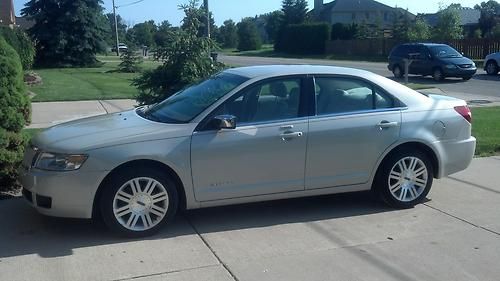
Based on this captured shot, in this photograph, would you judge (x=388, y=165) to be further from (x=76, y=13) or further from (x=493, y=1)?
(x=493, y=1)

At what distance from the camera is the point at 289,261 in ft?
15.3

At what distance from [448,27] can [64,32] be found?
95.1 ft

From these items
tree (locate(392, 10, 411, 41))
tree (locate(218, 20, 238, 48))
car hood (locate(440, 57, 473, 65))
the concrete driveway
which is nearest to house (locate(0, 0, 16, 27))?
tree (locate(392, 10, 411, 41))

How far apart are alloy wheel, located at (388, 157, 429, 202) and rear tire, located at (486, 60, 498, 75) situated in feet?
81.9

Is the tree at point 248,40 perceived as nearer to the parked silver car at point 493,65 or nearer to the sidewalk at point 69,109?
the parked silver car at point 493,65

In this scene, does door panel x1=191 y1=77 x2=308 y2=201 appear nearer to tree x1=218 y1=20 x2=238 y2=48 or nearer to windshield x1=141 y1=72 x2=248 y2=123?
windshield x1=141 y1=72 x2=248 y2=123

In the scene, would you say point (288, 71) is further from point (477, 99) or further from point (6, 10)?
point (6, 10)

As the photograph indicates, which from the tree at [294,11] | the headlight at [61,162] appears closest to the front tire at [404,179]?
the headlight at [61,162]

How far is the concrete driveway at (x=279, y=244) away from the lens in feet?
14.6

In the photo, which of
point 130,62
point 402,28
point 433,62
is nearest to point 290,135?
point 433,62

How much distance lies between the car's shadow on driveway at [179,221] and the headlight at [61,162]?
0.63m

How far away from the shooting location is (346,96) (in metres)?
6.02

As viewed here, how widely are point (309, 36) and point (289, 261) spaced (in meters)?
61.7

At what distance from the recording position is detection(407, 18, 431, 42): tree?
157 ft
